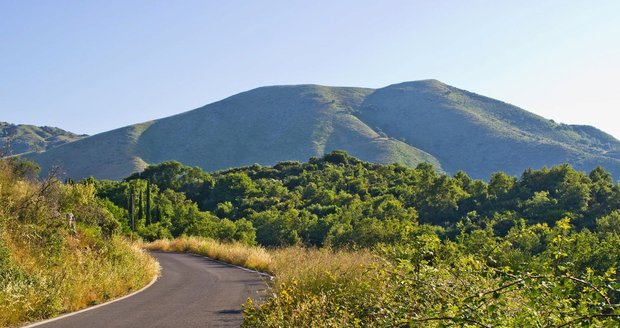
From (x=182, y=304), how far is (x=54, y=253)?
3.95m

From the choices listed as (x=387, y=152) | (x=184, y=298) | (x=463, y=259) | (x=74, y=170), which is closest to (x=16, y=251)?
(x=184, y=298)

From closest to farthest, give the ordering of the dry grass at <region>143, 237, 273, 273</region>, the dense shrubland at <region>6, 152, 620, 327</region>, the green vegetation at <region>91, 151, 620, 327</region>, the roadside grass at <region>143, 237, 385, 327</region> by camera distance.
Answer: the green vegetation at <region>91, 151, 620, 327</region>
the dense shrubland at <region>6, 152, 620, 327</region>
the roadside grass at <region>143, 237, 385, 327</region>
the dry grass at <region>143, 237, 273, 273</region>

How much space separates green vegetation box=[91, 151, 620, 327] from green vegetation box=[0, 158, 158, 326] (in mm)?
4837

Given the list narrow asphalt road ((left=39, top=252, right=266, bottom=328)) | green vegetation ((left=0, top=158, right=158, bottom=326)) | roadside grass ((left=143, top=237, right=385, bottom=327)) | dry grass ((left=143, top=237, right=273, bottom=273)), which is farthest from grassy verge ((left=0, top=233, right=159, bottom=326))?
dry grass ((left=143, top=237, right=273, bottom=273))

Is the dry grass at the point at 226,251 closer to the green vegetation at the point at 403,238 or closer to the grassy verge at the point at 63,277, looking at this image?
the green vegetation at the point at 403,238

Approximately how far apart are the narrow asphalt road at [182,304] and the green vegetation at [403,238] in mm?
1298

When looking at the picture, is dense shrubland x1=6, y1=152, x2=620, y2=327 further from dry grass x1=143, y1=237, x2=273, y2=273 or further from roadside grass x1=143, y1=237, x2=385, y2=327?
dry grass x1=143, y1=237, x2=273, y2=273

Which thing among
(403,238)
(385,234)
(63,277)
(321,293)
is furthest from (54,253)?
(385,234)

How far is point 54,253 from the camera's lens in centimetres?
1528

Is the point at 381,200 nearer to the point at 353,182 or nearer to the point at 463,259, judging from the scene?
the point at 353,182

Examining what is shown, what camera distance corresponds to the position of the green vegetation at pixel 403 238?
17.5ft

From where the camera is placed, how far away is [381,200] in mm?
63844

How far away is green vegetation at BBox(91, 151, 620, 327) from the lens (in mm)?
5336

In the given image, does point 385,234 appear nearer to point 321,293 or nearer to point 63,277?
point 63,277
